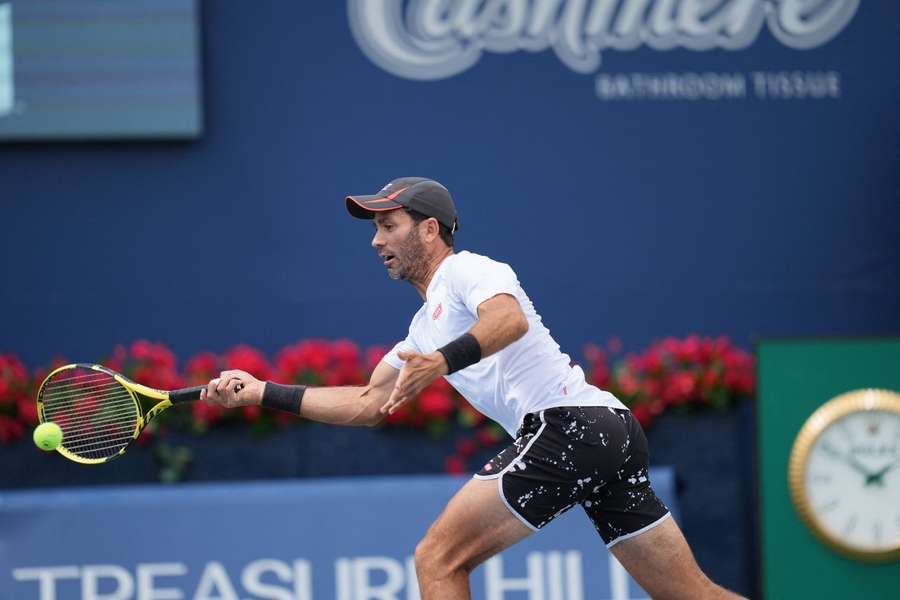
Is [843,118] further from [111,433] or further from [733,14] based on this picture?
[111,433]

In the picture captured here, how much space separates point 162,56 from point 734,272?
128 inches

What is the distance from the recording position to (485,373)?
4840mm

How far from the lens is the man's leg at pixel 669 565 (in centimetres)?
479

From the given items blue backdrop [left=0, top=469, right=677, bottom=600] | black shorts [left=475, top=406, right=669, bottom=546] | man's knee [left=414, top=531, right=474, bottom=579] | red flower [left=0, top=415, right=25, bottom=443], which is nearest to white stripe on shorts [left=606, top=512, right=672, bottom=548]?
black shorts [left=475, top=406, right=669, bottom=546]

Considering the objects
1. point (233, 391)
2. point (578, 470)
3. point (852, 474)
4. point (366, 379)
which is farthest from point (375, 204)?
point (852, 474)

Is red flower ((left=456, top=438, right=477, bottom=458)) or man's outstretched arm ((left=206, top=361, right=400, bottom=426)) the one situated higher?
man's outstretched arm ((left=206, top=361, right=400, bottom=426))

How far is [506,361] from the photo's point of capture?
15.7 feet

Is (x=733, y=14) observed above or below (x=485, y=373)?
above

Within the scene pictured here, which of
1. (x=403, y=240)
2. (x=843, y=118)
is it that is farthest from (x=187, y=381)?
(x=843, y=118)

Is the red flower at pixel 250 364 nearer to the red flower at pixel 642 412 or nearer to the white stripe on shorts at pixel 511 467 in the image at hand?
the red flower at pixel 642 412

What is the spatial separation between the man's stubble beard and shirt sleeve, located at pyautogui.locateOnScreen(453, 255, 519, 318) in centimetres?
24

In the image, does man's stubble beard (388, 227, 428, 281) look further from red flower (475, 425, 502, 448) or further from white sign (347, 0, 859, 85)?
white sign (347, 0, 859, 85)

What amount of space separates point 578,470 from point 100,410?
66.8 inches

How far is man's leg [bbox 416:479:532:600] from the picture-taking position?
4.62m
